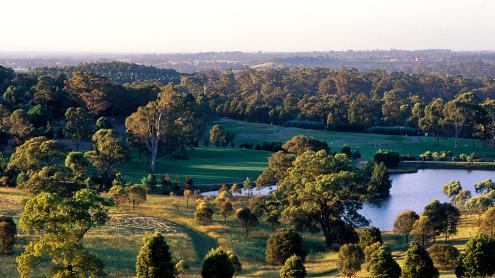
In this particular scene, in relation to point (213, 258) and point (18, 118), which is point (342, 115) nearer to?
point (18, 118)

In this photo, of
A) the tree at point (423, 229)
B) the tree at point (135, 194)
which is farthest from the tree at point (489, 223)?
the tree at point (135, 194)

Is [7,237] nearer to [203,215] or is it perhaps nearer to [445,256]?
[203,215]

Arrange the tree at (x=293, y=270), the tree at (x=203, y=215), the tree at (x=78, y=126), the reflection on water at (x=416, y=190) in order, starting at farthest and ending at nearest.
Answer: the tree at (x=78, y=126) < the reflection on water at (x=416, y=190) < the tree at (x=203, y=215) < the tree at (x=293, y=270)

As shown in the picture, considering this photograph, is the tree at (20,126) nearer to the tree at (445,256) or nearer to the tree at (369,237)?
the tree at (369,237)

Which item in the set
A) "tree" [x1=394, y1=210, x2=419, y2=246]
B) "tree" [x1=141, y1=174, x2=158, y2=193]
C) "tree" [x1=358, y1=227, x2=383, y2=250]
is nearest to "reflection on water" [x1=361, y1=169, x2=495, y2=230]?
"tree" [x1=394, y1=210, x2=419, y2=246]

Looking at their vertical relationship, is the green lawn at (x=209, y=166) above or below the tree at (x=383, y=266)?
below

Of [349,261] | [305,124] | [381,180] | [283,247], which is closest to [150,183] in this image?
[283,247]

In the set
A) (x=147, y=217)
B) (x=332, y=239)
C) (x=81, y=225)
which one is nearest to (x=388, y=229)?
(x=332, y=239)
